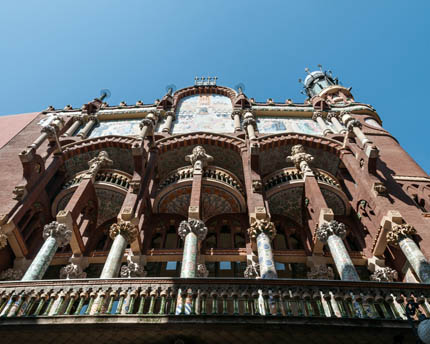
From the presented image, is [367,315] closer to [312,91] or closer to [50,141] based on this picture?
[50,141]

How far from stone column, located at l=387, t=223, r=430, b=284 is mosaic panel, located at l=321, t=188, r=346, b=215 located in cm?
408

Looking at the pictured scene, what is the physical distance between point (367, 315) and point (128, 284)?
5010 millimetres

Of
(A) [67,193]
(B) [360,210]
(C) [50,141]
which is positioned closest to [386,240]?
(B) [360,210]

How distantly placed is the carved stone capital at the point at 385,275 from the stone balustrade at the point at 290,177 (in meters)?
4.49

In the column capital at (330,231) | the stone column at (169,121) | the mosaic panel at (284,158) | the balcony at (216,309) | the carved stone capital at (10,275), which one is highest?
the stone column at (169,121)

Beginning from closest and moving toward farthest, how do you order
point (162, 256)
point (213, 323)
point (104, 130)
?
point (213, 323), point (162, 256), point (104, 130)

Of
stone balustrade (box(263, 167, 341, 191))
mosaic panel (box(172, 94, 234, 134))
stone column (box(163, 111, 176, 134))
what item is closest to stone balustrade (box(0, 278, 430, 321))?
stone balustrade (box(263, 167, 341, 191))

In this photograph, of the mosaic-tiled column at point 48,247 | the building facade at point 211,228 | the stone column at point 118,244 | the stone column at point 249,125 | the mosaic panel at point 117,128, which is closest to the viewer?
the building facade at point 211,228

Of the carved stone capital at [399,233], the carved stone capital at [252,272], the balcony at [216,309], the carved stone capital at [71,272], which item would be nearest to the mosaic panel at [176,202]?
the carved stone capital at [71,272]

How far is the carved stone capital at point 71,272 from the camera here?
13.1 m

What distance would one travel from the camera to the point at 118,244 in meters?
11.6

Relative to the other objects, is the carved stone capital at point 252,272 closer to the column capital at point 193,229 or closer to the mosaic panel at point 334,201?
the column capital at point 193,229

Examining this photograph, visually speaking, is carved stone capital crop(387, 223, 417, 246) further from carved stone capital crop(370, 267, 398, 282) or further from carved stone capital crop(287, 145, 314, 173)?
carved stone capital crop(287, 145, 314, 173)

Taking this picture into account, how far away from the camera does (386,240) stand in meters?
12.4
